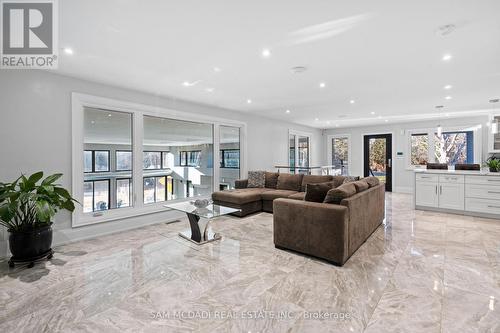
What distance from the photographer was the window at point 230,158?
6.22 meters

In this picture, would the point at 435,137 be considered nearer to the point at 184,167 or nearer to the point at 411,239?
the point at 411,239

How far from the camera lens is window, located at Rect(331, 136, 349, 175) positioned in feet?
31.3

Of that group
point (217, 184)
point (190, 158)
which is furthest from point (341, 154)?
point (190, 158)

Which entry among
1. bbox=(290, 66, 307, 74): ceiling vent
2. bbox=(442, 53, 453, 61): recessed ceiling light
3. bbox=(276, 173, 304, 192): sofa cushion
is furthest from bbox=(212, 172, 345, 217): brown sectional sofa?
bbox=(442, 53, 453, 61): recessed ceiling light

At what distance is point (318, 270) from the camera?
271 cm

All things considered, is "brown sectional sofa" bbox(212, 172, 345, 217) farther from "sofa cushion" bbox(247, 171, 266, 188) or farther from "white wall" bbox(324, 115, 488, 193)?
"white wall" bbox(324, 115, 488, 193)

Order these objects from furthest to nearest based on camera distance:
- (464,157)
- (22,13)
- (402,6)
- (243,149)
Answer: (464,157) < (243,149) < (22,13) < (402,6)

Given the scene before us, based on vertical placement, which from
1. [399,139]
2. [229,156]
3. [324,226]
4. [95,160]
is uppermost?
[399,139]

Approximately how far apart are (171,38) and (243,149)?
4.14m

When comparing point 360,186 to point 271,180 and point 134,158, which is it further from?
point 134,158

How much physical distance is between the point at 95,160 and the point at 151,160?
A: 3.32 feet

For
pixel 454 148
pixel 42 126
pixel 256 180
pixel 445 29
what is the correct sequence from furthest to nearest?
pixel 454 148, pixel 256 180, pixel 42 126, pixel 445 29

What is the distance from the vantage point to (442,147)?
7.55 m

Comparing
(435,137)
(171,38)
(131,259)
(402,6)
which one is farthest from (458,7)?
(435,137)
